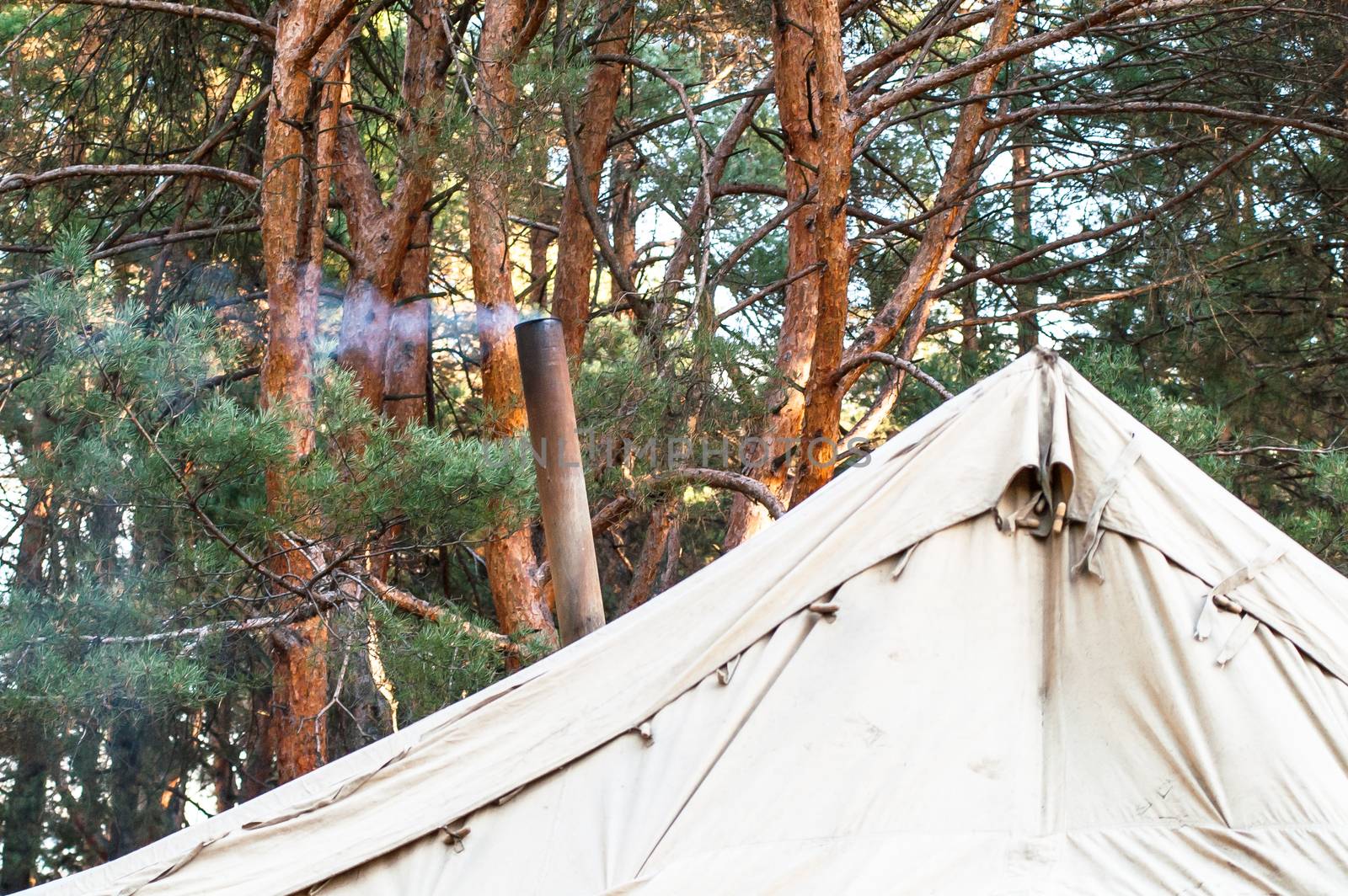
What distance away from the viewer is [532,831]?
2.46m

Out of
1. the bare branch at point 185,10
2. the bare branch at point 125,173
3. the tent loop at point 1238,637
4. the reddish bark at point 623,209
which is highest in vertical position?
the reddish bark at point 623,209

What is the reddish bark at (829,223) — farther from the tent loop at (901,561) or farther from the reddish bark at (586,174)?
the tent loop at (901,561)

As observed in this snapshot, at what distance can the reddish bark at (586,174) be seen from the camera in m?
6.62

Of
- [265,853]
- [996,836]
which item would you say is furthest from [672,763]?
[265,853]

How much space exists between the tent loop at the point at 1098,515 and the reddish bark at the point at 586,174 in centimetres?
433

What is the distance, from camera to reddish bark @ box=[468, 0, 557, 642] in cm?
517

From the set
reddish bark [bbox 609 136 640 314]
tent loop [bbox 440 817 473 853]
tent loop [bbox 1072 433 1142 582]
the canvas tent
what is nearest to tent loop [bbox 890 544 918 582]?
the canvas tent

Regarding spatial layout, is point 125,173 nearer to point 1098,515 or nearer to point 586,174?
point 586,174

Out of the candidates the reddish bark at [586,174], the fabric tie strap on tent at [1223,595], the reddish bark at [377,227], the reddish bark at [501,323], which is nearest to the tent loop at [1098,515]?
the fabric tie strap on tent at [1223,595]

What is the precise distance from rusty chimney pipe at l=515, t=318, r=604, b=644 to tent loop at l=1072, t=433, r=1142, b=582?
1.31 m

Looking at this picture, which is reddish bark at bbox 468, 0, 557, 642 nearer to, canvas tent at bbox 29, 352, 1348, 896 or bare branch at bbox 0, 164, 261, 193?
bare branch at bbox 0, 164, 261, 193

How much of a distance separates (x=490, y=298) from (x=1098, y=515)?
11.6ft

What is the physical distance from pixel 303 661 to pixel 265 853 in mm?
2993

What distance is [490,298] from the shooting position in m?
5.46
